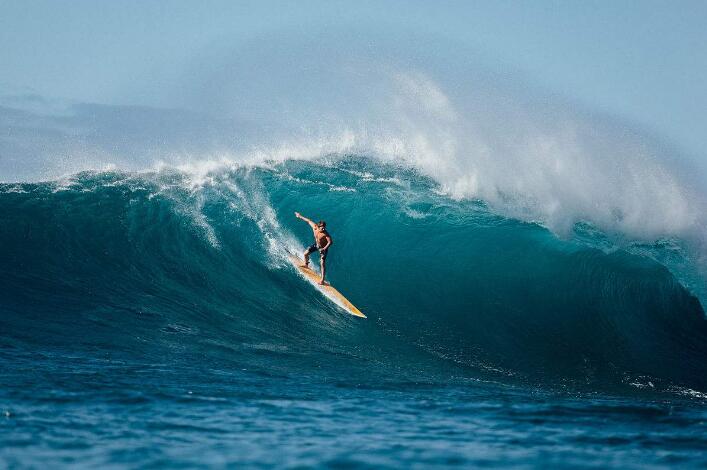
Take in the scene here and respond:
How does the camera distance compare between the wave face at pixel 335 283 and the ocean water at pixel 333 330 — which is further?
the wave face at pixel 335 283

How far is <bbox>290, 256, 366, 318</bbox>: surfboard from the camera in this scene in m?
11.0

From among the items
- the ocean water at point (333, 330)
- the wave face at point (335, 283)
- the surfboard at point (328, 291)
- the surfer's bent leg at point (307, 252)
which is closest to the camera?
the ocean water at point (333, 330)

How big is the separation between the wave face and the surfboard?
0.62 feet

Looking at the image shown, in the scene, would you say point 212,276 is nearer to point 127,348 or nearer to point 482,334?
point 127,348

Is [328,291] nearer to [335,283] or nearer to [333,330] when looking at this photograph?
[335,283]

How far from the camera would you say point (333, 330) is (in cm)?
1015

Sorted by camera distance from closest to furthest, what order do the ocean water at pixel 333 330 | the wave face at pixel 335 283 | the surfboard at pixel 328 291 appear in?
the ocean water at pixel 333 330, the wave face at pixel 335 283, the surfboard at pixel 328 291

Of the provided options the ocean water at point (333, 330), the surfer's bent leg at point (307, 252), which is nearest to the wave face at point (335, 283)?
the ocean water at point (333, 330)

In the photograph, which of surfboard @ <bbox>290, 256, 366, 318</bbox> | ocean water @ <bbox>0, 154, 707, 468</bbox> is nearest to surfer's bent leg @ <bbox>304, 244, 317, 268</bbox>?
surfboard @ <bbox>290, 256, 366, 318</bbox>

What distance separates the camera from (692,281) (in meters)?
13.0

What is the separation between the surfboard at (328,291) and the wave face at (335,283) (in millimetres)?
189

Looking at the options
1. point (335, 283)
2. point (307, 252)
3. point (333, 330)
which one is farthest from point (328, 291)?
point (333, 330)

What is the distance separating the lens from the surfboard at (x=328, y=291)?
11.0 meters

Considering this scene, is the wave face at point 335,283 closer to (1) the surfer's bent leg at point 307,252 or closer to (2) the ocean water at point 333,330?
(2) the ocean water at point 333,330
